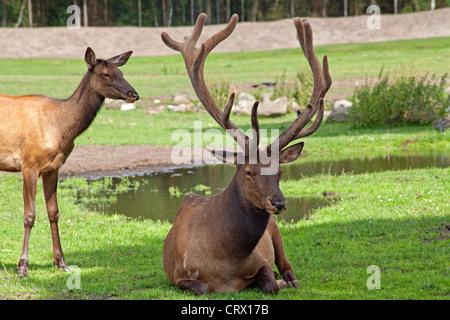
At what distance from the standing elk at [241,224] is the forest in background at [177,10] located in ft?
241

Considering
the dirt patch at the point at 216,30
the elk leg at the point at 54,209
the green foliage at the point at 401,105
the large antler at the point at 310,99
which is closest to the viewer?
the large antler at the point at 310,99

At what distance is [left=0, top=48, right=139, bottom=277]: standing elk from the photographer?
809 cm

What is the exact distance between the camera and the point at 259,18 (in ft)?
284

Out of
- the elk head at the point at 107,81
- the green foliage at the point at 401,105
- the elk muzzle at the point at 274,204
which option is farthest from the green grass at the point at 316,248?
the green foliage at the point at 401,105

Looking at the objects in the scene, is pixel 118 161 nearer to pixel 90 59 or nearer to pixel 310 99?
pixel 90 59

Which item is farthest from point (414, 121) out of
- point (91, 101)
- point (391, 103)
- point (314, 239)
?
point (91, 101)

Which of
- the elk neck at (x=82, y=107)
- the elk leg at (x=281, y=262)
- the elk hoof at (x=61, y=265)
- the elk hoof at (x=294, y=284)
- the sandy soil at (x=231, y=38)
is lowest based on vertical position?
the elk hoof at (x=61, y=265)

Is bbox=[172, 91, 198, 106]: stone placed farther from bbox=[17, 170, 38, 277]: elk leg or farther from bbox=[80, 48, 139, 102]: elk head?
bbox=[17, 170, 38, 277]: elk leg

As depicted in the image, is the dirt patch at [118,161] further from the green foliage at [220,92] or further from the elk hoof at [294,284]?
the elk hoof at [294,284]

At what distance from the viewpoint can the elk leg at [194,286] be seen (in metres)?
6.37

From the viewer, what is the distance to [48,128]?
A: 8.22m

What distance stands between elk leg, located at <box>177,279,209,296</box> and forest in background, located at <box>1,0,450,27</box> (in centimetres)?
7381

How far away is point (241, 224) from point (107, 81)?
3066 mm
